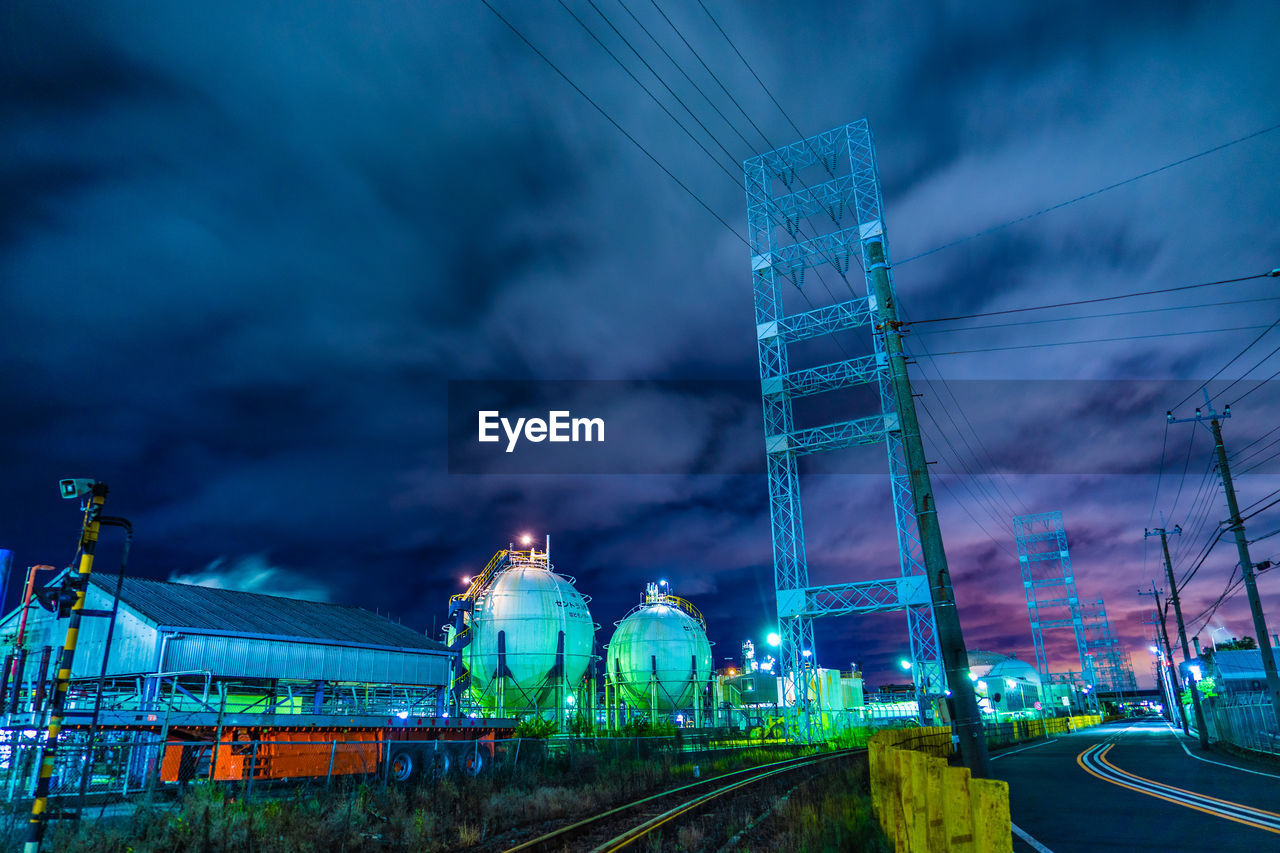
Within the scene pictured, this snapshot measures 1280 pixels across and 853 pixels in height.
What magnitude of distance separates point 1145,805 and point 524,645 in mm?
30604

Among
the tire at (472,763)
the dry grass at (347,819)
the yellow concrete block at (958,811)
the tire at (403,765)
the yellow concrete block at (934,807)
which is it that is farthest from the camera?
the tire at (472,763)

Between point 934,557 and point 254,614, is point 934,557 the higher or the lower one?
the lower one

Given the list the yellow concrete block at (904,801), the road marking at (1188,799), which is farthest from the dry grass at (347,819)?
the road marking at (1188,799)

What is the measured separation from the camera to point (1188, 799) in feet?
48.5

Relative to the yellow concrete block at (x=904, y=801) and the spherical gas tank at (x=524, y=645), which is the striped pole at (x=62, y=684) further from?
the spherical gas tank at (x=524, y=645)

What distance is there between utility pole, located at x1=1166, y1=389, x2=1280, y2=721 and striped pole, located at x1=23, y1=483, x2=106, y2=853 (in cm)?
2923

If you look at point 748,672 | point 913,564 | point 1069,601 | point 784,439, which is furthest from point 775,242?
point 1069,601

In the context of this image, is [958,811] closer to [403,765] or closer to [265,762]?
[265,762]

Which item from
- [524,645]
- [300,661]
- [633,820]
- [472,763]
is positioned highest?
[524,645]

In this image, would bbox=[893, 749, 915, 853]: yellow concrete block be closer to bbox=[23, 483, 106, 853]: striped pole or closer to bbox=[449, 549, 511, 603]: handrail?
bbox=[23, 483, 106, 853]: striped pole

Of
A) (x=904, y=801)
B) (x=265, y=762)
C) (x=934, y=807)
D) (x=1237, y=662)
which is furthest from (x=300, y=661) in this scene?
(x=1237, y=662)

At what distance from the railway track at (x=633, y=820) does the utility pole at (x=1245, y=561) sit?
55.1 ft

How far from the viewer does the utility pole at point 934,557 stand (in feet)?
Result: 38.8

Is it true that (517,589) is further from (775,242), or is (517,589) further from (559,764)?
(775,242)
